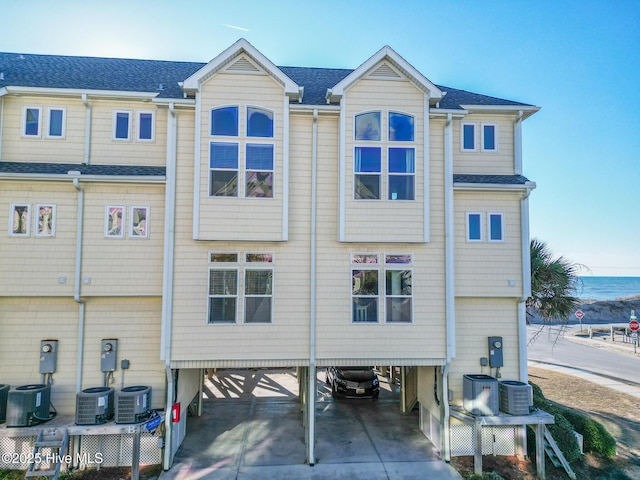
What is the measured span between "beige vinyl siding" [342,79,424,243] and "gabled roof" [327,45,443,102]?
18cm

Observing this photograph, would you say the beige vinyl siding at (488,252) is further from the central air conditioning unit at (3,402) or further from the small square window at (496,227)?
the central air conditioning unit at (3,402)

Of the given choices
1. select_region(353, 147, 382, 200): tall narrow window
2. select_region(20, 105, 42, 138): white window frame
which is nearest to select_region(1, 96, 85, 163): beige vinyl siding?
select_region(20, 105, 42, 138): white window frame

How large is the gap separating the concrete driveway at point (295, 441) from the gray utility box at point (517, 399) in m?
1.91

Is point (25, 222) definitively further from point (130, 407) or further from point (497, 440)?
point (497, 440)

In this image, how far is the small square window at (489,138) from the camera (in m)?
9.92

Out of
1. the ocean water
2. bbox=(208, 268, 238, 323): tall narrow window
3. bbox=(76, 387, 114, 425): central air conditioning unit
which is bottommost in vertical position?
the ocean water

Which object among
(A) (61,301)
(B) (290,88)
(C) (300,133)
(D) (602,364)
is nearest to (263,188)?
(C) (300,133)

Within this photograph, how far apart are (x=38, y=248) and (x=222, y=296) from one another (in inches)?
172

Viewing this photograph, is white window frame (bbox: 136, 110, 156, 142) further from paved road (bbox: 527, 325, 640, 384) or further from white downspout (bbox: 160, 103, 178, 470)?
paved road (bbox: 527, 325, 640, 384)

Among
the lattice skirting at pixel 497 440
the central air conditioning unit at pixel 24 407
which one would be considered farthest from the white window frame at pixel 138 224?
the lattice skirting at pixel 497 440

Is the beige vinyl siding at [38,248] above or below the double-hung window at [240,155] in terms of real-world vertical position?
below

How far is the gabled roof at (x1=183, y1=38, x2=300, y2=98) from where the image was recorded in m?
8.38

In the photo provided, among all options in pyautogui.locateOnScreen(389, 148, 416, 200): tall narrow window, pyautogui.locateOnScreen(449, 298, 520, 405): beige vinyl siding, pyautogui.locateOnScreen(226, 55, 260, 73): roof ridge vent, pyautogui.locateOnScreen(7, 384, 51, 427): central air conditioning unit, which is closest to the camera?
pyautogui.locateOnScreen(7, 384, 51, 427): central air conditioning unit

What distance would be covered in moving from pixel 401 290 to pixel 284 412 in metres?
5.64
